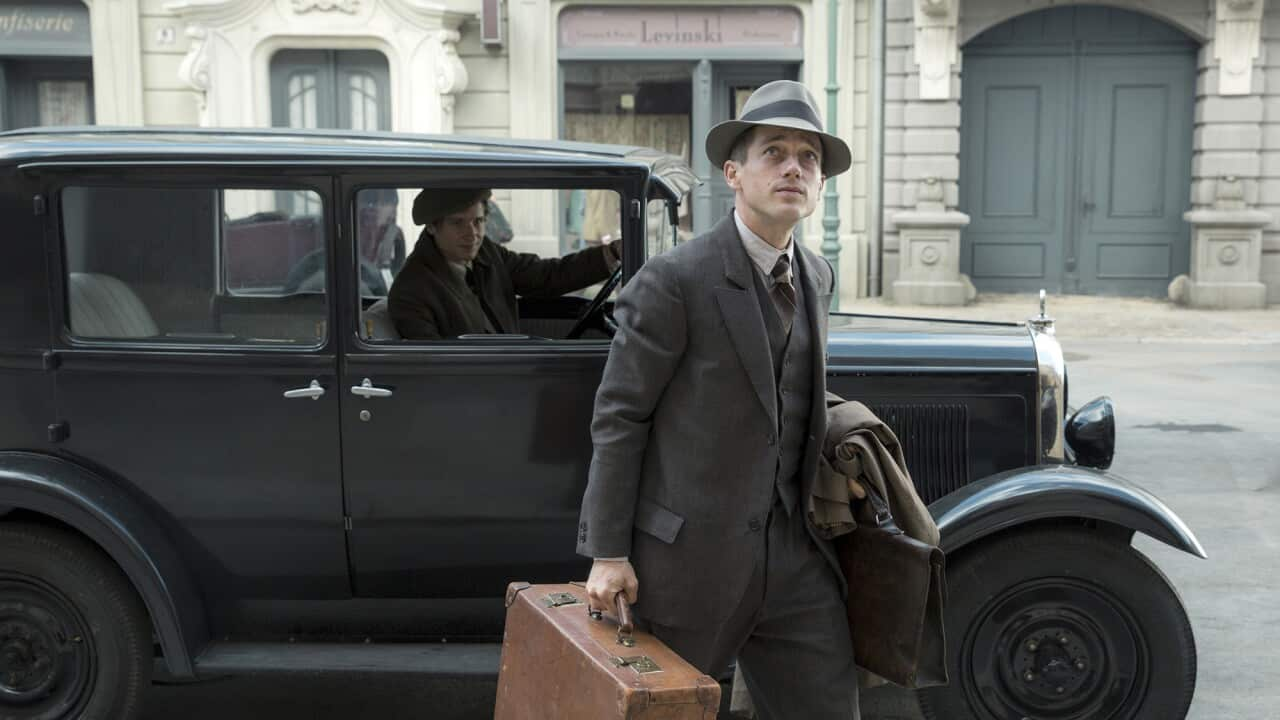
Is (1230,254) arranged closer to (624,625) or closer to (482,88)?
(482,88)

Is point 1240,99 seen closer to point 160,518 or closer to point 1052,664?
point 1052,664

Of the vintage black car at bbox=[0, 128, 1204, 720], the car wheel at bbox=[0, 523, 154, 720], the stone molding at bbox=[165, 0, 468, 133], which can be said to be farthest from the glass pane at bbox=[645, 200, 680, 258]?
the stone molding at bbox=[165, 0, 468, 133]

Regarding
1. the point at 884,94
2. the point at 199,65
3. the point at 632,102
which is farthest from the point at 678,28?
the point at 199,65

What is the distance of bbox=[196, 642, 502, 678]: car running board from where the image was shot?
406 centimetres

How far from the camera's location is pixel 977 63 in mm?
A: 17875

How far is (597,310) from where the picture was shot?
4461 mm

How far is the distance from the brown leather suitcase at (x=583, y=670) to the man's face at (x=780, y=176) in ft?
2.91

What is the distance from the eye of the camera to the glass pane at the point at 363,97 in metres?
17.6

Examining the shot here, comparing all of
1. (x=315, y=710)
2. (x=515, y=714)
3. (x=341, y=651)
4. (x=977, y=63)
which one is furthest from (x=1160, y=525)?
(x=977, y=63)

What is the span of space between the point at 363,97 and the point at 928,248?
7.28m

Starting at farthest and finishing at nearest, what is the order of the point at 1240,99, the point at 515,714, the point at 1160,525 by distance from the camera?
the point at 1240,99
the point at 1160,525
the point at 515,714

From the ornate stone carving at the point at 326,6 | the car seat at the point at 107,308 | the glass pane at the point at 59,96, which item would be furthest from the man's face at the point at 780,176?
the glass pane at the point at 59,96

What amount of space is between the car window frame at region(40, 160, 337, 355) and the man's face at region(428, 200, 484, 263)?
40 cm

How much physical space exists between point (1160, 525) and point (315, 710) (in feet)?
9.09
